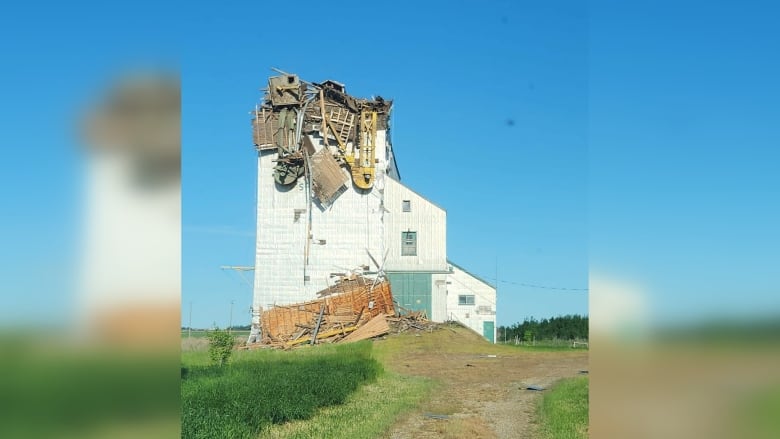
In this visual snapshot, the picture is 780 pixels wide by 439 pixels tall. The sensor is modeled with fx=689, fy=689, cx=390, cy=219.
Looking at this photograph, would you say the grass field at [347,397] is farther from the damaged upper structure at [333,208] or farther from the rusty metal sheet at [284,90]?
the rusty metal sheet at [284,90]

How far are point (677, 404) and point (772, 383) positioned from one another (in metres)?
0.27

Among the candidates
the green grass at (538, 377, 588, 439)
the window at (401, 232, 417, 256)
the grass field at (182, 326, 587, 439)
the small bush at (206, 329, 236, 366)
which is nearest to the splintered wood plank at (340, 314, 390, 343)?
the window at (401, 232, 417, 256)

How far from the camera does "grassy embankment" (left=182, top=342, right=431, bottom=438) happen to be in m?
7.93

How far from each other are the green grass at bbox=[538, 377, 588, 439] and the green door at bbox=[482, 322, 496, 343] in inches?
725

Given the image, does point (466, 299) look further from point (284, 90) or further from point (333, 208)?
point (284, 90)

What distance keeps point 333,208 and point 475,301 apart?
307 inches

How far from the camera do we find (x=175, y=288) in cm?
183

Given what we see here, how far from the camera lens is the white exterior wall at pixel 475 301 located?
31.2 m

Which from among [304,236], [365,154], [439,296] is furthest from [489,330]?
[365,154]

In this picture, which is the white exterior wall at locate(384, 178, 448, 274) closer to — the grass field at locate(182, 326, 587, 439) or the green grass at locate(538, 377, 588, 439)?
the grass field at locate(182, 326, 587, 439)

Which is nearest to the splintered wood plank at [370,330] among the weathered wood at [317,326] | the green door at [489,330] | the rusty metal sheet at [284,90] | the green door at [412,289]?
the weathered wood at [317,326]

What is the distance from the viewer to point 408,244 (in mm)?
30000

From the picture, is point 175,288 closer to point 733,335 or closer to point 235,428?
point 733,335

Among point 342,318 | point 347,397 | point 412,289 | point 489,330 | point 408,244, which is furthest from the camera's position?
point 489,330
